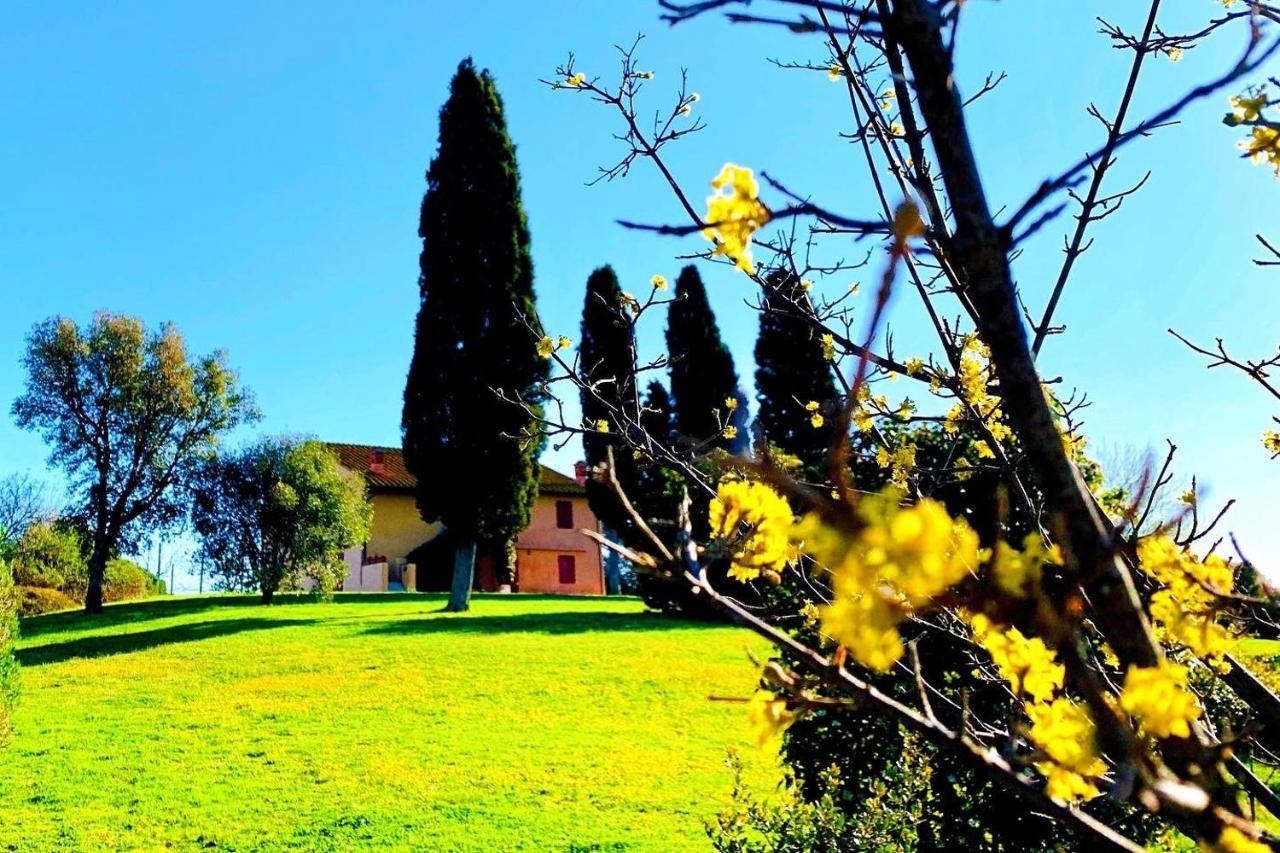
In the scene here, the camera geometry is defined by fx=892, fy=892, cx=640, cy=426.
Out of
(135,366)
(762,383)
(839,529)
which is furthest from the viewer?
(762,383)

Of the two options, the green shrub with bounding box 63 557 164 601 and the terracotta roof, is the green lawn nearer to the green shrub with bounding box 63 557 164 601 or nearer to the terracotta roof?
the green shrub with bounding box 63 557 164 601

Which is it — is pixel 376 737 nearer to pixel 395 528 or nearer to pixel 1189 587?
pixel 1189 587

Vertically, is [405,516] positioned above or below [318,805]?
above

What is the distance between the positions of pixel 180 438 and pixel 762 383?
1614cm

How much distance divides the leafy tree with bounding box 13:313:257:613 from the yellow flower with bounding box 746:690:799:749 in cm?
2325

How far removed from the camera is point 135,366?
69.5 ft

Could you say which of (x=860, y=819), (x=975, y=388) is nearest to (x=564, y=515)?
(x=860, y=819)

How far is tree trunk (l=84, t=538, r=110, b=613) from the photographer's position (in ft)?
68.8

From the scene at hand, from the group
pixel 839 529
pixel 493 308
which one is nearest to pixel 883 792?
pixel 839 529

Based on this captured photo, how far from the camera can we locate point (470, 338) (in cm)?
2120

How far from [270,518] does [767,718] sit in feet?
72.6

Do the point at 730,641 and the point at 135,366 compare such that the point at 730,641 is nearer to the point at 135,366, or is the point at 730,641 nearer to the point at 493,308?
the point at 493,308

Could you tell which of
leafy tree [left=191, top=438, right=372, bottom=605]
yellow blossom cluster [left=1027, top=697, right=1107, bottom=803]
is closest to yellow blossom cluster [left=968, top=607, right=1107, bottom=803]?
yellow blossom cluster [left=1027, top=697, right=1107, bottom=803]

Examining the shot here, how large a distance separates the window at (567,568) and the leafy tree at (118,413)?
13.0 meters
